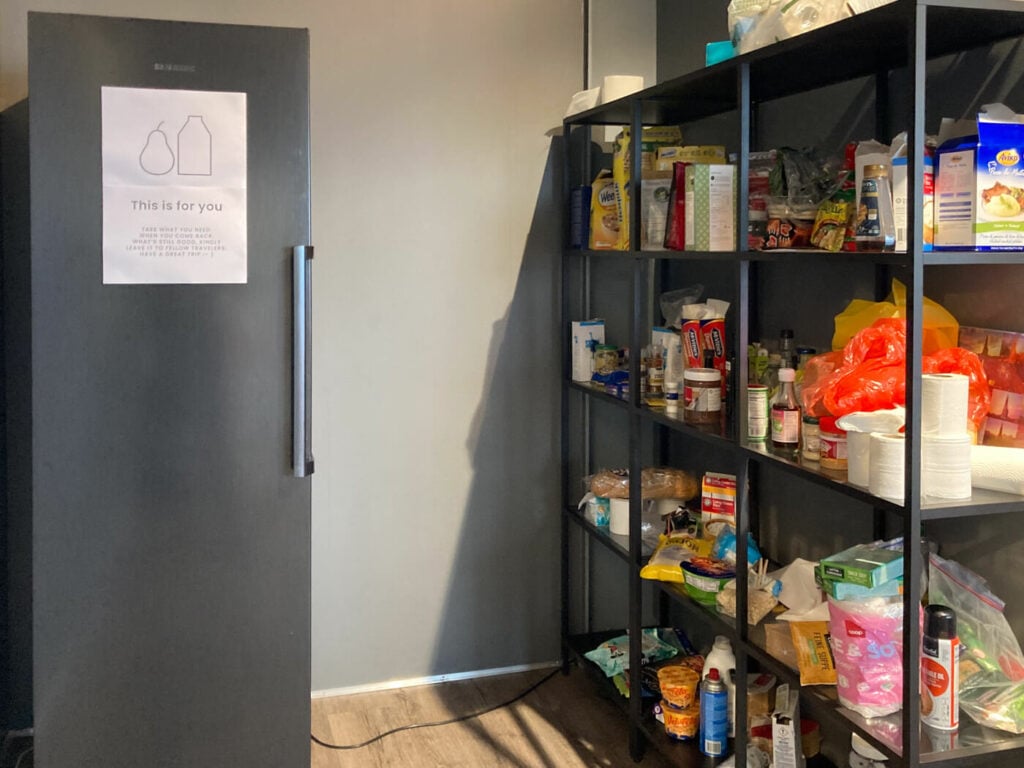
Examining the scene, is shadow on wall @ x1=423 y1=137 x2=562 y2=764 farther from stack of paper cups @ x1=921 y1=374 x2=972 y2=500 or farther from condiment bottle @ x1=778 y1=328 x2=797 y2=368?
stack of paper cups @ x1=921 y1=374 x2=972 y2=500

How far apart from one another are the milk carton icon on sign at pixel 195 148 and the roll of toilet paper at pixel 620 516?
1.39 meters

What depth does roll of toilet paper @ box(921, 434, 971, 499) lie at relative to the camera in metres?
1.61

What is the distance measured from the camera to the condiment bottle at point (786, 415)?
201cm

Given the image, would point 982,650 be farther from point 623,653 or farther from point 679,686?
point 623,653

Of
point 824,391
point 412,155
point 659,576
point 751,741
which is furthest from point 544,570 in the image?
point 824,391

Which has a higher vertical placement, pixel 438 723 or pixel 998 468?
pixel 998 468

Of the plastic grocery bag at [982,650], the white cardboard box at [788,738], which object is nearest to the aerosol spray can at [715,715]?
the white cardboard box at [788,738]

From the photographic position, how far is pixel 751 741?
7.70 feet

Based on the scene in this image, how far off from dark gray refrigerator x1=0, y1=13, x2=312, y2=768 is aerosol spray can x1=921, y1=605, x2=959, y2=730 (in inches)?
52.7

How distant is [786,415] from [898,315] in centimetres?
29

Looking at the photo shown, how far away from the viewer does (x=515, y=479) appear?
3.19 meters

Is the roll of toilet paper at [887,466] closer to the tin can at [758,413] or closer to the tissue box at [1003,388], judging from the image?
the tissue box at [1003,388]

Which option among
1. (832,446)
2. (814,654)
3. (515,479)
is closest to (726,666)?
(814,654)

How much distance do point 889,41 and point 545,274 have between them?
1.51 meters
